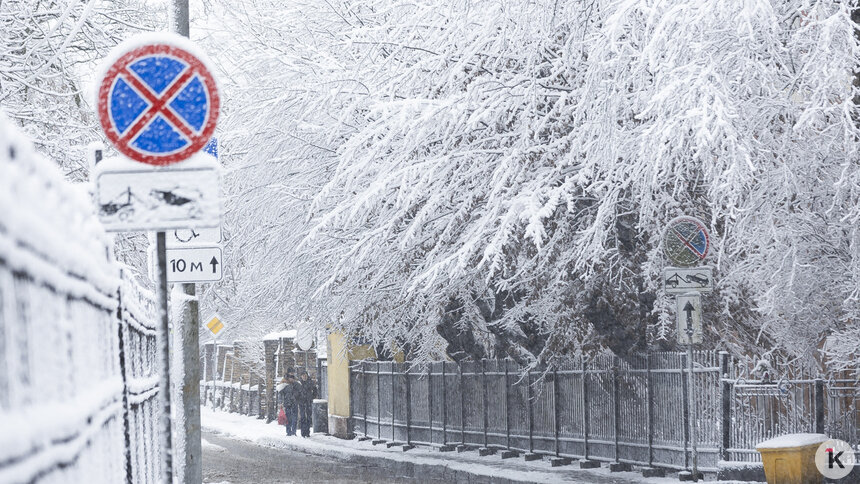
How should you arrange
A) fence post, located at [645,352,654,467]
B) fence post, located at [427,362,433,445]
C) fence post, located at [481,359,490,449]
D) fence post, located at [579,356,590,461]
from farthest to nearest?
fence post, located at [427,362,433,445], fence post, located at [481,359,490,449], fence post, located at [579,356,590,461], fence post, located at [645,352,654,467]

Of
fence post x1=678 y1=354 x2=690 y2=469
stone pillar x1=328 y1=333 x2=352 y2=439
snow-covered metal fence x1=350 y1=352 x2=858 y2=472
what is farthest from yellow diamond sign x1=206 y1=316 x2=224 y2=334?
fence post x1=678 y1=354 x2=690 y2=469

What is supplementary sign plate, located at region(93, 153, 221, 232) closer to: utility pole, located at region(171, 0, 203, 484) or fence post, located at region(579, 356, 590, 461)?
utility pole, located at region(171, 0, 203, 484)

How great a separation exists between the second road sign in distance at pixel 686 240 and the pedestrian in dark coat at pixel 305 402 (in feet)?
58.9

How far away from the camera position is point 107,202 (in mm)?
5102

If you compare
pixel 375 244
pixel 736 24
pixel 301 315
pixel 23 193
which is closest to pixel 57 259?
pixel 23 193

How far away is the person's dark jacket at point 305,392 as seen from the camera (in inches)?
1238

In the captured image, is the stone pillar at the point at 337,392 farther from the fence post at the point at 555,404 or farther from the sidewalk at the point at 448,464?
the fence post at the point at 555,404

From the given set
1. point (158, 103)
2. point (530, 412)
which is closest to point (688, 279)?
point (530, 412)

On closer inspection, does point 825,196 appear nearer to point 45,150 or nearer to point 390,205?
point 390,205

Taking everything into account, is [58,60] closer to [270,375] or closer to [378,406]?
[378,406]

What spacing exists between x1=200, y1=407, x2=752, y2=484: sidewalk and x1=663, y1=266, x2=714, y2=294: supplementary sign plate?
9.01 feet

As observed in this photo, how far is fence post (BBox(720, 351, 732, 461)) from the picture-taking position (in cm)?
1580

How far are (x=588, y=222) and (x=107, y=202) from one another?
38.7 ft

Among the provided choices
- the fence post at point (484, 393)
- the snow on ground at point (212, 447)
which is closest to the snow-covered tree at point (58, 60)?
the fence post at point (484, 393)
